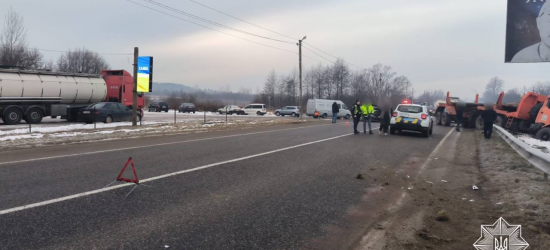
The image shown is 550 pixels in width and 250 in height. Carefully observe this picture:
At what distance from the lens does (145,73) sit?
22859 millimetres

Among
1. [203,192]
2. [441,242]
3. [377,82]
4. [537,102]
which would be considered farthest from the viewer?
[377,82]

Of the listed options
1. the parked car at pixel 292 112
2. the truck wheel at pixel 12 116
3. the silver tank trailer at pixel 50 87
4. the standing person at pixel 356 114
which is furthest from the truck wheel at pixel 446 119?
the truck wheel at pixel 12 116

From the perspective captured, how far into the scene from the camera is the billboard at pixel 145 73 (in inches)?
890

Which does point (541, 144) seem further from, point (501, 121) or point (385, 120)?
point (501, 121)

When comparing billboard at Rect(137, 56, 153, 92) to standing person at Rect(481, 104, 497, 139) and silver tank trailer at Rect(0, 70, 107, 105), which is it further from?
standing person at Rect(481, 104, 497, 139)

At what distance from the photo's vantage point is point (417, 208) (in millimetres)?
5609

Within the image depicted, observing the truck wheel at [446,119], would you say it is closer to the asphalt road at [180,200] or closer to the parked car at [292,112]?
the parked car at [292,112]

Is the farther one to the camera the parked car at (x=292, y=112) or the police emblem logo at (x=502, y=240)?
the parked car at (x=292, y=112)

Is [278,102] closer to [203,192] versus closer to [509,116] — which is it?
[509,116]

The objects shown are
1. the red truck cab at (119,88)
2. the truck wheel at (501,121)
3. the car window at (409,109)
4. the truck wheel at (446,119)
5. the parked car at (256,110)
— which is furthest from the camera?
the parked car at (256,110)

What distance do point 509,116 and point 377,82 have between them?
45.2 meters

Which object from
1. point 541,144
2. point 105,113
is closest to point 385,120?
point 541,144

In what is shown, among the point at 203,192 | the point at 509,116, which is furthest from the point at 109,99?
the point at 509,116

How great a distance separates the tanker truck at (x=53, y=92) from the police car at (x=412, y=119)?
57.8ft
